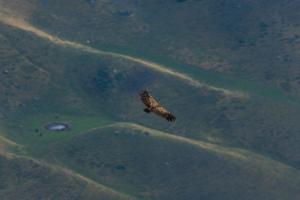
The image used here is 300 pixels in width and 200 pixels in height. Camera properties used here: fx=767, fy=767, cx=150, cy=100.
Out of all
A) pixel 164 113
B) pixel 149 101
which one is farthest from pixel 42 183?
pixel 164 113

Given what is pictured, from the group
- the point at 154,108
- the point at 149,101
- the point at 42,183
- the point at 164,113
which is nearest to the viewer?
the point at 164,113

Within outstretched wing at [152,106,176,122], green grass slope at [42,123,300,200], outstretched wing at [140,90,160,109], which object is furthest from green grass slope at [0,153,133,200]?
outstretched wing at [152,106,176,122]

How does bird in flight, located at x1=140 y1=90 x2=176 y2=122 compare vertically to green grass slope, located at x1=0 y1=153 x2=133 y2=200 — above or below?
above

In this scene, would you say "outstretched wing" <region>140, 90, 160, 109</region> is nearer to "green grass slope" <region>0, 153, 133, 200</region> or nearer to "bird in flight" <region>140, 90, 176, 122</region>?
"bird in flight" <region>140, 90, 176, 122</region>

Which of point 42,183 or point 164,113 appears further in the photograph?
point 42,183

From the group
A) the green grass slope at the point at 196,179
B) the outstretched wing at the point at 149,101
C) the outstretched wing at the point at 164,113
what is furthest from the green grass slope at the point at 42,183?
the outstretched wing at the point at 164,113

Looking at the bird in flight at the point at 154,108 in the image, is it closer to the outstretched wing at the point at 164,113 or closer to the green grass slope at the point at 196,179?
the outstretched wing at the point at 164,113

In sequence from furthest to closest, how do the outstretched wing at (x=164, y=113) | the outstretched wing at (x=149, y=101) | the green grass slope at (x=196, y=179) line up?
the green grass slope at (x=196, y=179)
the outstretched wing at (x=149, y=101)
the outstretched wing at (x=164, y=113)

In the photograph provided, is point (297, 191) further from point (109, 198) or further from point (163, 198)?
point (109, 198)

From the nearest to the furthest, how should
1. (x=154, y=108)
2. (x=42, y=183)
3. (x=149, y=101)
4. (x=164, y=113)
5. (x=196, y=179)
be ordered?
(x=164, y=113), (x=154, y=108), (x=149, y=101), (x=42, y=183), (x=196, y=179)

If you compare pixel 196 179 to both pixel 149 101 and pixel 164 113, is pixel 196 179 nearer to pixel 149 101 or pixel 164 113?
pixel 149 101

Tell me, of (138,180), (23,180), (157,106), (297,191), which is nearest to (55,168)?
(23,180)
